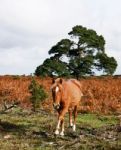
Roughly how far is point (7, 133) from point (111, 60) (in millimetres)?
34868

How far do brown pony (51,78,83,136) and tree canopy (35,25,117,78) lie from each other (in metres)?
30.0

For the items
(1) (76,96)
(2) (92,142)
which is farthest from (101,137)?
(1) (76,96)

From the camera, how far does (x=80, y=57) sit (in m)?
52.2

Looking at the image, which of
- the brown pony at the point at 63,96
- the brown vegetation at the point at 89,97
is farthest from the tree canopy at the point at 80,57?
the brown pony at the point at 63,96

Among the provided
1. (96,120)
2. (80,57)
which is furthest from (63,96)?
(80,57)

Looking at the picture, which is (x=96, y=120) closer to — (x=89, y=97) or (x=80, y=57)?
(x=89, y=97)

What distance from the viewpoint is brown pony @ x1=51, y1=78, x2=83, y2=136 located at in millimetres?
18141

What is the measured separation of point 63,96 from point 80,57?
1325 inches

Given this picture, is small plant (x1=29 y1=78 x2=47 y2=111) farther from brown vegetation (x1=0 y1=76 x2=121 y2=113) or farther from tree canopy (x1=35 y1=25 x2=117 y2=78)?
tree canopy (x1=35 y1=25 x2=117 y2=78)

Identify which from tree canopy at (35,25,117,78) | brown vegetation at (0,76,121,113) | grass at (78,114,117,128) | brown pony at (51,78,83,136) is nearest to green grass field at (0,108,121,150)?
grass at (78,114,117,128)

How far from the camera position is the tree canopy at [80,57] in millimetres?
51125

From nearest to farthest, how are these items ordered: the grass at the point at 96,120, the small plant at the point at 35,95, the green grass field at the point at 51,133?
the green grass field at the point at 51,133, the grass at the point at 96,120, the small plant at the point at 35,95

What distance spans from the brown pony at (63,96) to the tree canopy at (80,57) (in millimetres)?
30024

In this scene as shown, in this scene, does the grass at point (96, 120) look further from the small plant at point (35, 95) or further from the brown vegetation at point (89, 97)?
the small plant at point (35, 95)
